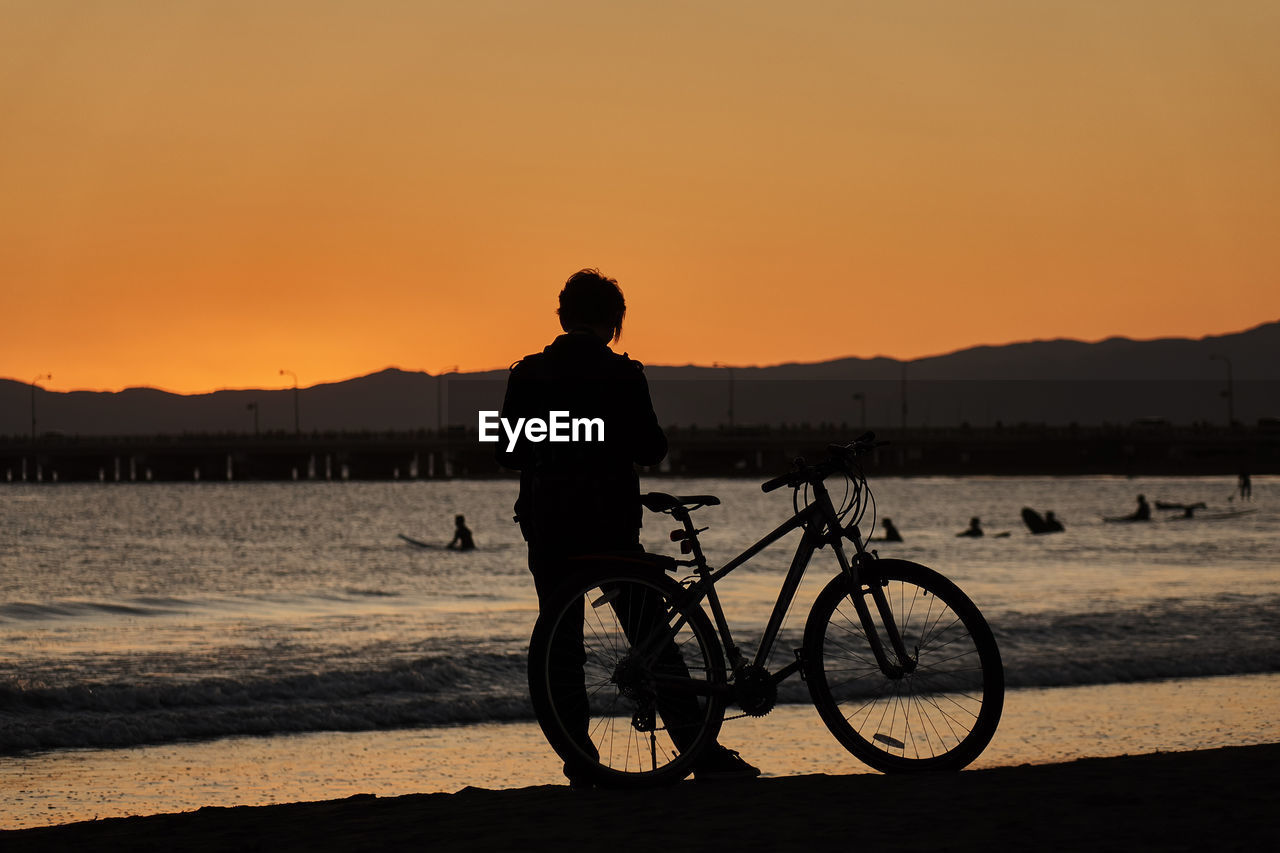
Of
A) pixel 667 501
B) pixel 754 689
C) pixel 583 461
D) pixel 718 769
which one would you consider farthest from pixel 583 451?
pixel 718 769

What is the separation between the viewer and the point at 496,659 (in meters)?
15.6

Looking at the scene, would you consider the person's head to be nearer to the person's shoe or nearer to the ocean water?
the person's shoe

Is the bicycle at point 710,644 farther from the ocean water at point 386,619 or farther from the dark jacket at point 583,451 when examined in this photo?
the ocean water at point 386,619

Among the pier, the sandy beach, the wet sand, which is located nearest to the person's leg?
the sandy beach

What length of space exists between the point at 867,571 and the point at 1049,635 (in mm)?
14278

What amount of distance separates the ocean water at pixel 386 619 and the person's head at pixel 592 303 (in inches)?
269

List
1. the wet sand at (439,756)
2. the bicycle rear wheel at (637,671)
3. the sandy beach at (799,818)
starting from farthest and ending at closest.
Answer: the wet sand at (439,756) < the bicycle rear wheel at (637,671) < the sandy beach at (799,818)

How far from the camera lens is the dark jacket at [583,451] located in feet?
17.6

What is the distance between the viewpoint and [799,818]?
449 centimetres

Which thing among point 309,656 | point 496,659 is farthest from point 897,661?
point 309,656

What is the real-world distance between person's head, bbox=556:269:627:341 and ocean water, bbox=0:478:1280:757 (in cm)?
683

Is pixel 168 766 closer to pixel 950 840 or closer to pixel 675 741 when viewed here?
pixel 675 741

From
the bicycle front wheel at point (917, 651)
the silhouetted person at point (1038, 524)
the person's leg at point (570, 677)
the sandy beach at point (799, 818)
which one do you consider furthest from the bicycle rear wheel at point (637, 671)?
the silhouetted person at point (1038, 524)

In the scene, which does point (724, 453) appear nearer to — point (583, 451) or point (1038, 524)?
point (1038, 524)
